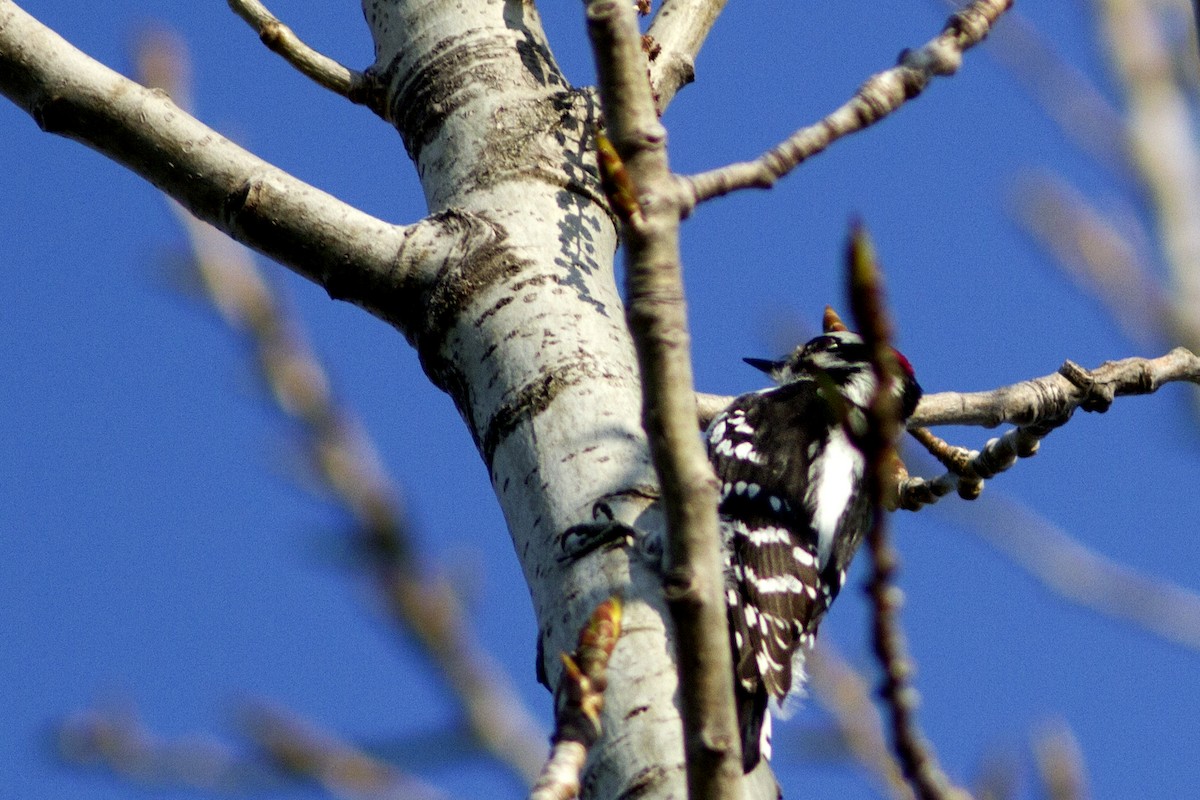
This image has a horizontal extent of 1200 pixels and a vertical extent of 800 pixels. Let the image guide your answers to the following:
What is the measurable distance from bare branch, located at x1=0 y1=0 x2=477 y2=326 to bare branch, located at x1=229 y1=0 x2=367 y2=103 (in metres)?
0.47

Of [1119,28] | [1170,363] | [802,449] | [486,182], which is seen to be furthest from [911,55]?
[802,449]

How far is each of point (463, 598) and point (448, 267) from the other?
3.50ft

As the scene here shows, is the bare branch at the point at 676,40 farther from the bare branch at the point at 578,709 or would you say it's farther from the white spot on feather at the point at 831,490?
the bare branch at the point at 578,709

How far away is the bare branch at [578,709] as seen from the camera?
1.33m

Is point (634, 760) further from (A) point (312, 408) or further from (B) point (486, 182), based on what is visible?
(B) point (486, 182)

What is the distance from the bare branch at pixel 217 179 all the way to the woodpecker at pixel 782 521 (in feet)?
3.77

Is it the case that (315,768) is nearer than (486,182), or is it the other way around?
(315,768)

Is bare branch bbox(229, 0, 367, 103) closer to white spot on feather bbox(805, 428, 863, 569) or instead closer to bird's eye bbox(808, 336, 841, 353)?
white spot on feather bbox(805, 428, 863, 569)

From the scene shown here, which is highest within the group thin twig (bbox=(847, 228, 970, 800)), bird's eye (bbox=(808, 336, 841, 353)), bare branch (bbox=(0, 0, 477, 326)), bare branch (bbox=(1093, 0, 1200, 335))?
bird's eye (bbox=(808, 336, 841, 353))

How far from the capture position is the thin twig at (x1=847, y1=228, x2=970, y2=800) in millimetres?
1012

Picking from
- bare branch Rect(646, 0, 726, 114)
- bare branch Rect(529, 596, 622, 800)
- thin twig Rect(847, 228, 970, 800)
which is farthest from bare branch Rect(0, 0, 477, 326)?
thin twig Rect(847, 228, 970, 800)

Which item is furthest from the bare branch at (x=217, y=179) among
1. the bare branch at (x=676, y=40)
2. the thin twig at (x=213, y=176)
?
the bare branch at (x=676, y=40)

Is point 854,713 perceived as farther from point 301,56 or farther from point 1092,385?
point 301,56

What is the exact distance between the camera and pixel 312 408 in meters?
1.65
